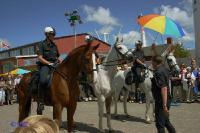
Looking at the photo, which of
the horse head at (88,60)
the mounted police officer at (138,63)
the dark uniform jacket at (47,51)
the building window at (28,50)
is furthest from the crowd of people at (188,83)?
the building window at (28,50)

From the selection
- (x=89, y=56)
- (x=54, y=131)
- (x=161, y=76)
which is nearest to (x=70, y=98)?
(x=89, y=56)

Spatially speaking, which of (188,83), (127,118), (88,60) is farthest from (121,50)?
(188,83)

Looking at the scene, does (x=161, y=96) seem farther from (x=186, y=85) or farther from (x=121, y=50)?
(x=186, y=85)

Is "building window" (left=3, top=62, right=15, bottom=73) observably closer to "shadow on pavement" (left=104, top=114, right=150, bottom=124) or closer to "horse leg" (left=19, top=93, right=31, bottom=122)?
"shadow on pavement" (left=104, top=114, right=150, bottom=124)

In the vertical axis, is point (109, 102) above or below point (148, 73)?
below

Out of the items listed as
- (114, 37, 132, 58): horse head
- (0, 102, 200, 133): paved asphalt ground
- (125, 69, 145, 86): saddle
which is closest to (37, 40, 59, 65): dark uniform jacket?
(0, 102, 200, 133): paved asphalt ground

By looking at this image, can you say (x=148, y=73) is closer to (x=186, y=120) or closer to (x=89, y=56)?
(x=186, y=120)

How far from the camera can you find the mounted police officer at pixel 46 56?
8.12 m

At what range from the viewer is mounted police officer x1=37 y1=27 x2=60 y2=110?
8.12 metres

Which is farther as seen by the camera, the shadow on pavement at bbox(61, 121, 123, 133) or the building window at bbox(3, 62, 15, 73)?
the building window at bbox(3, 62, 15, 73)

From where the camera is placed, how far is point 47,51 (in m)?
8.46

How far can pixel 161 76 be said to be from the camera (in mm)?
7391

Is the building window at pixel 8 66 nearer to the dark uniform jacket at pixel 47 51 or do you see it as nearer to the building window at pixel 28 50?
the building window at pixel 28 50

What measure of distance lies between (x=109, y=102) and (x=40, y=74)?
2.85 metres
